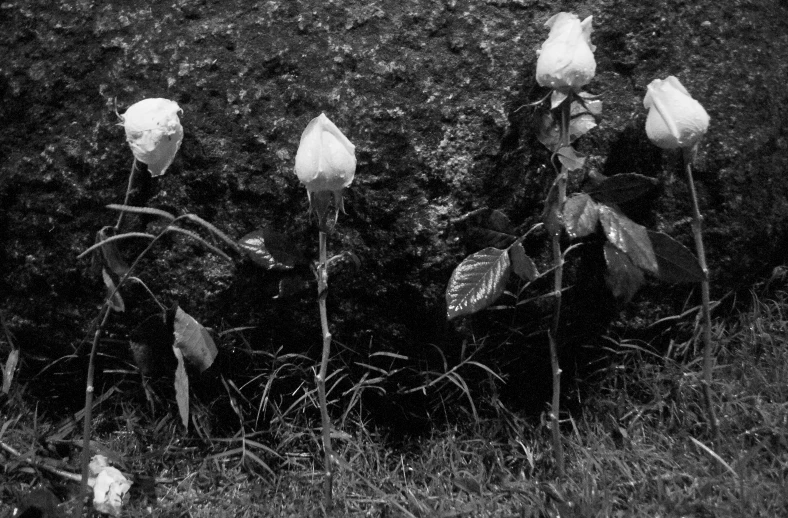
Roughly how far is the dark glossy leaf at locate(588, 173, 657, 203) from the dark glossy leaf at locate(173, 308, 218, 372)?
33.0 inches

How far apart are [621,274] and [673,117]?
33 centimetres

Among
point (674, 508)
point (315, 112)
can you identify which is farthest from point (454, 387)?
point (315, 112)

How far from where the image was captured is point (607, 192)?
178cm

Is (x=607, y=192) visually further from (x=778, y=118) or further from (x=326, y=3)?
(x=326, y=3)

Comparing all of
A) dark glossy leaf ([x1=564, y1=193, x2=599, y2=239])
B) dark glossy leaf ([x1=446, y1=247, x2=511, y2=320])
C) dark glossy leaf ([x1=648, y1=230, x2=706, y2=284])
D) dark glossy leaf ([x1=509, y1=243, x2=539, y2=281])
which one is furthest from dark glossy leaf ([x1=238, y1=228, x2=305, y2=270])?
dark glossy leaf ([x1=648, y1=230, x2=706, y2=284])

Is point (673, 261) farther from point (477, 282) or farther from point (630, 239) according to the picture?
point (477, 282)

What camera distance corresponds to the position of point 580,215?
5.65ft

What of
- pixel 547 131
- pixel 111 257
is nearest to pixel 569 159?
pixel 547 131

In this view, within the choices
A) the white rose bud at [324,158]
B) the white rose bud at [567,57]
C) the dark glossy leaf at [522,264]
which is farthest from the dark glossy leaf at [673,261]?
the white rose bud at [324,158]

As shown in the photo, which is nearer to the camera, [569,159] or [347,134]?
[569,159]

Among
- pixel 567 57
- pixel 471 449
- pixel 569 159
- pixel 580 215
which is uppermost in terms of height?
pixel 567 57

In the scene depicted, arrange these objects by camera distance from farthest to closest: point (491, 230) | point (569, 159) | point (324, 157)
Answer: point (491, 230)
point (569, 159)
point (324, 157)

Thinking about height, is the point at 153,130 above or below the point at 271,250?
above

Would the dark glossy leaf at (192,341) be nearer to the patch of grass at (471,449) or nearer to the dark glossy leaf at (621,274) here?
the patch of grass at (471,449)
